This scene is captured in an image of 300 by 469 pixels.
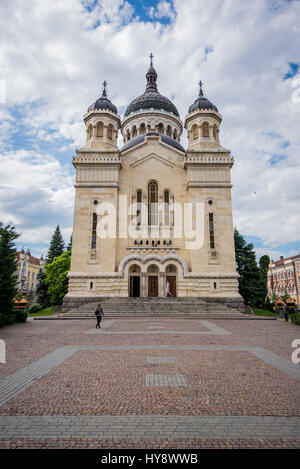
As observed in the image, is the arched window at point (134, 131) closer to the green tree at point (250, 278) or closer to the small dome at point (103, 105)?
the small dome at point (103, 105)

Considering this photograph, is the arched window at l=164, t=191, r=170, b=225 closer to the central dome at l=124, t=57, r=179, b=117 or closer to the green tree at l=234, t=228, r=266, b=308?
the green tree at l=234, t=228, r=266, b=308

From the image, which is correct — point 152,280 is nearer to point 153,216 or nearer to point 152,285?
point 152,285

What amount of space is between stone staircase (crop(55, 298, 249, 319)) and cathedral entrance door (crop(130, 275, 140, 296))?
2.79m

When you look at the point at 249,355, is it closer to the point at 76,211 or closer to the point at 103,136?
the point at 76,211

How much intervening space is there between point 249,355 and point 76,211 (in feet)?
74.4

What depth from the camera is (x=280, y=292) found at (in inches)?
2266

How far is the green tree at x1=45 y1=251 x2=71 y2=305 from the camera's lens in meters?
36.2

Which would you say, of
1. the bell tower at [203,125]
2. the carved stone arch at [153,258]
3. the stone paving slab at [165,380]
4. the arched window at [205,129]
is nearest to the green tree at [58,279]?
the carved stone arch at [153,258]

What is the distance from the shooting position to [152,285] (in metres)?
27.1

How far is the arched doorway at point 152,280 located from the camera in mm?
27000

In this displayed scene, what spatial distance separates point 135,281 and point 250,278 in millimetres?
14889

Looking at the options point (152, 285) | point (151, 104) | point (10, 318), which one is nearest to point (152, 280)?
point (152, 285)

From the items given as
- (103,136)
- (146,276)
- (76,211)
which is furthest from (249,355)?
(103,136)
